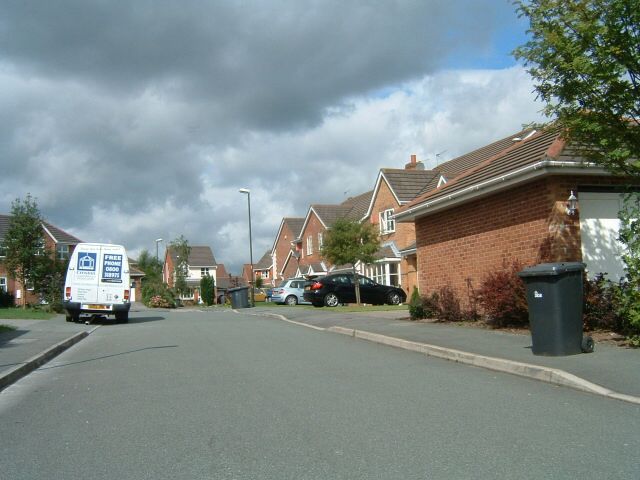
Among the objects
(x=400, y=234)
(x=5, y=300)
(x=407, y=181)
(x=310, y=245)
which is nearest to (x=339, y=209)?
(x=310, y=245)

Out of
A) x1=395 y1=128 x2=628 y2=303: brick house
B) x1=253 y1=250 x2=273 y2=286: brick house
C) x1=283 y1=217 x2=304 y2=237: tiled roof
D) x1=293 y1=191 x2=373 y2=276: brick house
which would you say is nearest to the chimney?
x1=293 y1=191 x2=373 y2=276: brick house

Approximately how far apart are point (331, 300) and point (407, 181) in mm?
12632

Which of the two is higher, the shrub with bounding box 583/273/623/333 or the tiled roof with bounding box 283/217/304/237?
the tiled roof with bounding box 283/217/304/237

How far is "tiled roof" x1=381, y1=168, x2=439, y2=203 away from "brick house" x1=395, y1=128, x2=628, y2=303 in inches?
772

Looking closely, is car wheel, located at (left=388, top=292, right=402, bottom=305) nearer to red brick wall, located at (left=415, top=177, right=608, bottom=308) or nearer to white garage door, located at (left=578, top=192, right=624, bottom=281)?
red brick wall, located at (left=415, top=177, right=608, bottom=308)

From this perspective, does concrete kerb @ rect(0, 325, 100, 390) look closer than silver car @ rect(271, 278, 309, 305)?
Yes

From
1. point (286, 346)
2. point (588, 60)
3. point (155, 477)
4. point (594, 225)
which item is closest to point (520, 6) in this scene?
point (588, 60)

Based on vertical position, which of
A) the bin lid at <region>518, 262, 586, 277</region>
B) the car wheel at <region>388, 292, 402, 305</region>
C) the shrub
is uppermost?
the bin lid at <region>518, 262, 586, 277</region>

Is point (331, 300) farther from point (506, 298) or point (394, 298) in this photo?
point (506, 298)

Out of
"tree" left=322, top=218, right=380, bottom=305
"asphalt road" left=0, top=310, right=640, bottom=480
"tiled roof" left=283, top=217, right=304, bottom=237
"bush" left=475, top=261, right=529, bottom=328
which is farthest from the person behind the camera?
"tiled roof" left=283, top=217, right=304, bottom=237

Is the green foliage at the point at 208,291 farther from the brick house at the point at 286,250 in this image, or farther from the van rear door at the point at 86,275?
the van rear door at the point at 86,275

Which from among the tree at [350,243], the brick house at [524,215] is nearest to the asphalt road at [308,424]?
the brick house at [524,215]

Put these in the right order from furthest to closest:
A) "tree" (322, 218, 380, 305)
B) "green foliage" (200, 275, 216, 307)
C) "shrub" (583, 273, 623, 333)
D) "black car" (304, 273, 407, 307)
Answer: "green foliage" (200, 275, 216, 307) < "tree" (322, 218, 380, 305) < "black car" (304, 273, 407, 307) < "shrub" (583, 273, 623, 333)

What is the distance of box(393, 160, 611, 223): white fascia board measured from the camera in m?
12.5
